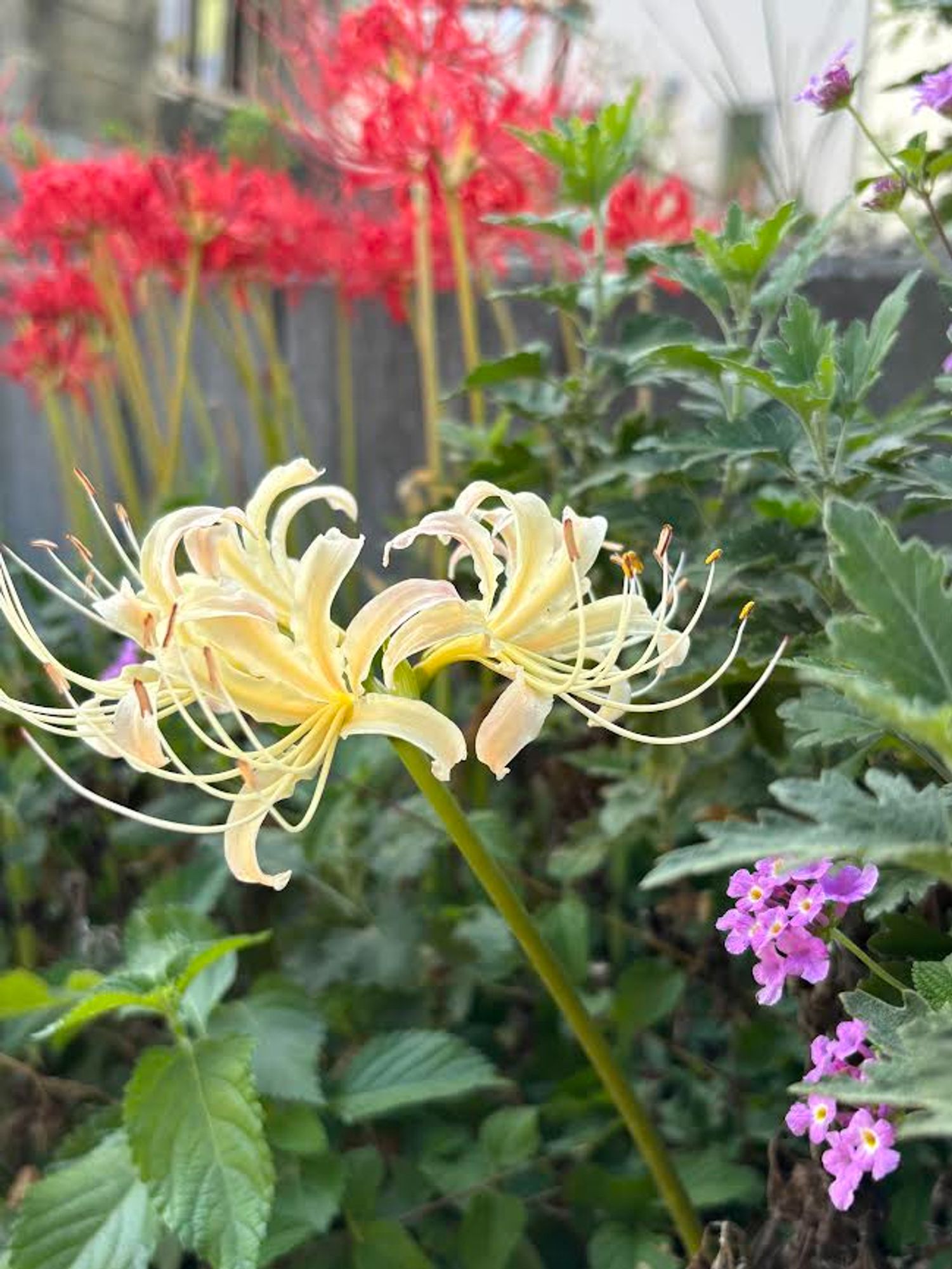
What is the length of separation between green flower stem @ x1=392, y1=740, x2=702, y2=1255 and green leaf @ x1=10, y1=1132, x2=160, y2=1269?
0.81 feet

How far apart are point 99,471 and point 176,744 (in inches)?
35.1

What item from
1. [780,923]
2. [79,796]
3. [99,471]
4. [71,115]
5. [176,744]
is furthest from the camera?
[71,115]

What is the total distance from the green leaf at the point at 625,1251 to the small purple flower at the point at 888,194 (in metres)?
0.62

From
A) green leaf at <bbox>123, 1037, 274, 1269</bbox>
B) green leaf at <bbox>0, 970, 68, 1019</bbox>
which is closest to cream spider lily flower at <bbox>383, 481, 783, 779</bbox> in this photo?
green leaf at <bbox>123, 1037, 274, 1269</bbox>

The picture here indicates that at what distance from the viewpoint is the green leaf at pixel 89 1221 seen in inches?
26.7

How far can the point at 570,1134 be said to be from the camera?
942 mm

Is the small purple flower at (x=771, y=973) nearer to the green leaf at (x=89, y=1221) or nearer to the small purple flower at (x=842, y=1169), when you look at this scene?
the small purple flower at (x=842, y=1169)

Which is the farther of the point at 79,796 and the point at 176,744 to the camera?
the point at 79,796

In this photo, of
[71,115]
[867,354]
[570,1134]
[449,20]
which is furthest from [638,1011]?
[71,115]

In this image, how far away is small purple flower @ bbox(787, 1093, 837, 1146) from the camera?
0.57 m

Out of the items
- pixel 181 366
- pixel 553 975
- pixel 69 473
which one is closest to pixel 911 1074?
pixel 553 975

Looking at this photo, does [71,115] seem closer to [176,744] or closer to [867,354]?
[176,744]

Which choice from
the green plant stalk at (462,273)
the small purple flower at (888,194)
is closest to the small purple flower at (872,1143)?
the small purple flower at (888,194)

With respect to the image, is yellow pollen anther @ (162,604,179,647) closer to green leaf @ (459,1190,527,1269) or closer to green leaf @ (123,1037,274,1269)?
green leaf @ (123,1037,274,1269)
